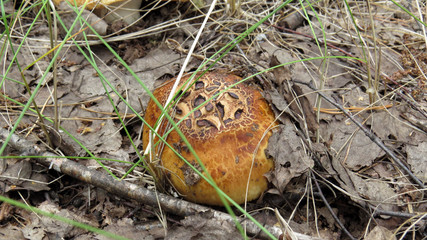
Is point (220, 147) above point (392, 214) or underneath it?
Result: above

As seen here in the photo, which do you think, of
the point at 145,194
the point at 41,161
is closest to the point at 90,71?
the point at 41,161

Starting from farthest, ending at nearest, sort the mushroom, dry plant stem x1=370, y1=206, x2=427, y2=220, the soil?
1. the mushroom
2. the soil
3. dry plant stem x1=370, y1=206, x2=427, y2=220

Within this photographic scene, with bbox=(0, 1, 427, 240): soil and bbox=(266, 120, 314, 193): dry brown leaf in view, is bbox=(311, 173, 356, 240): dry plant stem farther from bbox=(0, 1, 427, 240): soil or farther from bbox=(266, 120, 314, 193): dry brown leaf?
bbox=(266, 120, 314, 193): dry brown leaf

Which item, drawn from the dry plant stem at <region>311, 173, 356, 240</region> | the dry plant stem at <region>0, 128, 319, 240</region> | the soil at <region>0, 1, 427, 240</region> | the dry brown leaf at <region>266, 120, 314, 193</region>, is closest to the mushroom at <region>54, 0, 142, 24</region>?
the soil at <region>0, 1, 427, 240</region>

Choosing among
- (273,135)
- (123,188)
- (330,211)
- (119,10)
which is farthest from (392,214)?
(119,10)

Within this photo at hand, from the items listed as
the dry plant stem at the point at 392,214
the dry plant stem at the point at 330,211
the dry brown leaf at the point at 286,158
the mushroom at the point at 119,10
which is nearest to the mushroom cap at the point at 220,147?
the dry brown leaf at the point at 286,158

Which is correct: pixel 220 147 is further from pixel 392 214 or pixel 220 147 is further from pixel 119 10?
pixel 119 10
